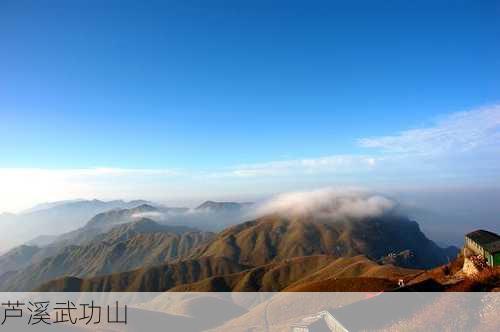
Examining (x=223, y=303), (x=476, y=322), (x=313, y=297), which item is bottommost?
(x=223, y=303)

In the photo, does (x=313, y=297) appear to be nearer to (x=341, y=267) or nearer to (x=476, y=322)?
(x=476, y=322)

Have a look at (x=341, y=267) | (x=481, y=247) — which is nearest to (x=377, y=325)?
(x=481, y=247)

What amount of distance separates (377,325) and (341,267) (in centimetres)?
15811

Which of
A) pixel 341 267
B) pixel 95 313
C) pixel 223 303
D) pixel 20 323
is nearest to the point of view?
pixel 20 323

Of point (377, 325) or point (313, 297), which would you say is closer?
point (377, 325)

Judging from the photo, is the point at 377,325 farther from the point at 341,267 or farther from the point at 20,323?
the point at 341,267

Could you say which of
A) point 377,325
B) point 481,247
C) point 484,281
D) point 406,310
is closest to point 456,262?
point 481,247

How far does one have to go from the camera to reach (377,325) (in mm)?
47250

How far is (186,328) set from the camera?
99812mm

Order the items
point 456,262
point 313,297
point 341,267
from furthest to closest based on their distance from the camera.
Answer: point 341,267 → point 313,297 → point 456,262

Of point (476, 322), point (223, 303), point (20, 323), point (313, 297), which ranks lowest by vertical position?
point (223, 303)

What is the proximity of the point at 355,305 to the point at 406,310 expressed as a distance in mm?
6121

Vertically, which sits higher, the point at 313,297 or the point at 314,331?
the point at 314,331

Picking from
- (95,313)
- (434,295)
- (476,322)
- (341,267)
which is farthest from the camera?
(341,267)
